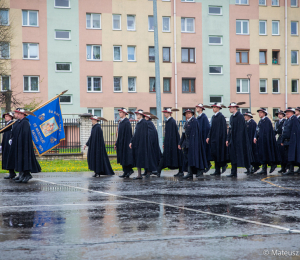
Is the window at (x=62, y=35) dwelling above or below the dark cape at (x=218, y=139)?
above

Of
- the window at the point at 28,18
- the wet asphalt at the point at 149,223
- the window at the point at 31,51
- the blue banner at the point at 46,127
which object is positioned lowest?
the wet asphalt at the point at 149,223

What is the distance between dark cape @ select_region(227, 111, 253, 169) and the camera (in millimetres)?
15453

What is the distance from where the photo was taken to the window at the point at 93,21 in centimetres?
4366

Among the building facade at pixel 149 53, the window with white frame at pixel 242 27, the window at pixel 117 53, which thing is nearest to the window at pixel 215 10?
the building facade at pixel 149 53

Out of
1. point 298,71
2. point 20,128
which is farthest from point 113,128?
point 298,71

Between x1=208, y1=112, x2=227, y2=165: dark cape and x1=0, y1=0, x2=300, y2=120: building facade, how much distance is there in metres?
28.0

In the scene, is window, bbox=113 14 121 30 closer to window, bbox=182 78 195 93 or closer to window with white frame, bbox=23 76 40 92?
window, bbox=182 78 195 93

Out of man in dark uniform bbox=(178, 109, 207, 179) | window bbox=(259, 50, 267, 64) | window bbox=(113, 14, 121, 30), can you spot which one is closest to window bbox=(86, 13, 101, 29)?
window bbox=(113, 14, 121, 30)

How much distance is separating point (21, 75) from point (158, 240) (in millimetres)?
38542

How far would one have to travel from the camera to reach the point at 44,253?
5086 mm

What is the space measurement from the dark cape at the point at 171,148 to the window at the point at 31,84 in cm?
2882

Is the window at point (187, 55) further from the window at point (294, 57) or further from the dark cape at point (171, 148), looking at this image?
the dark cape at point (171, 148)

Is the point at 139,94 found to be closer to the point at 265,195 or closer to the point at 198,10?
the point at 198,10

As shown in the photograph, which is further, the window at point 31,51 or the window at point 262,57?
the window at point 262,57
